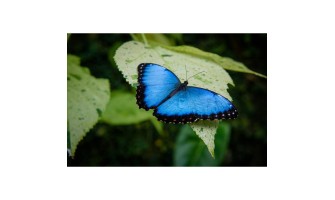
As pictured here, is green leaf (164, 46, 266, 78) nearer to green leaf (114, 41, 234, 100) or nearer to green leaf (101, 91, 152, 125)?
green leaf (114, 41, 234, 100)

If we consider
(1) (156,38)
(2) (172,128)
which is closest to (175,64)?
(1) (156,38)

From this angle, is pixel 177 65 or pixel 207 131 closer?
pixel 207 131

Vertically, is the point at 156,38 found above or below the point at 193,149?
above

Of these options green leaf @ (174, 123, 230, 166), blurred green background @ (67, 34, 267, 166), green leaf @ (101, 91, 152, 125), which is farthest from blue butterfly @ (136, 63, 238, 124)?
blurred green background @ (67, 34, 267, 166)

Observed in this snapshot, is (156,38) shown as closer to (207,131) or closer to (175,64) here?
(175,64)

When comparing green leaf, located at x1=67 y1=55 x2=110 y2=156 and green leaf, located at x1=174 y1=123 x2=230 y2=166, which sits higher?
green leaf, located at x1=67 y1=55 x2=110 y2=156

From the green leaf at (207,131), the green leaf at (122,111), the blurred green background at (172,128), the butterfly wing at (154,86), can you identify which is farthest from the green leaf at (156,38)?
the blurred green background at (172,128)

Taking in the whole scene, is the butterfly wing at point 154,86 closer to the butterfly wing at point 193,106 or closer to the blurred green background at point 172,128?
the butterfly wing at point 193,106
